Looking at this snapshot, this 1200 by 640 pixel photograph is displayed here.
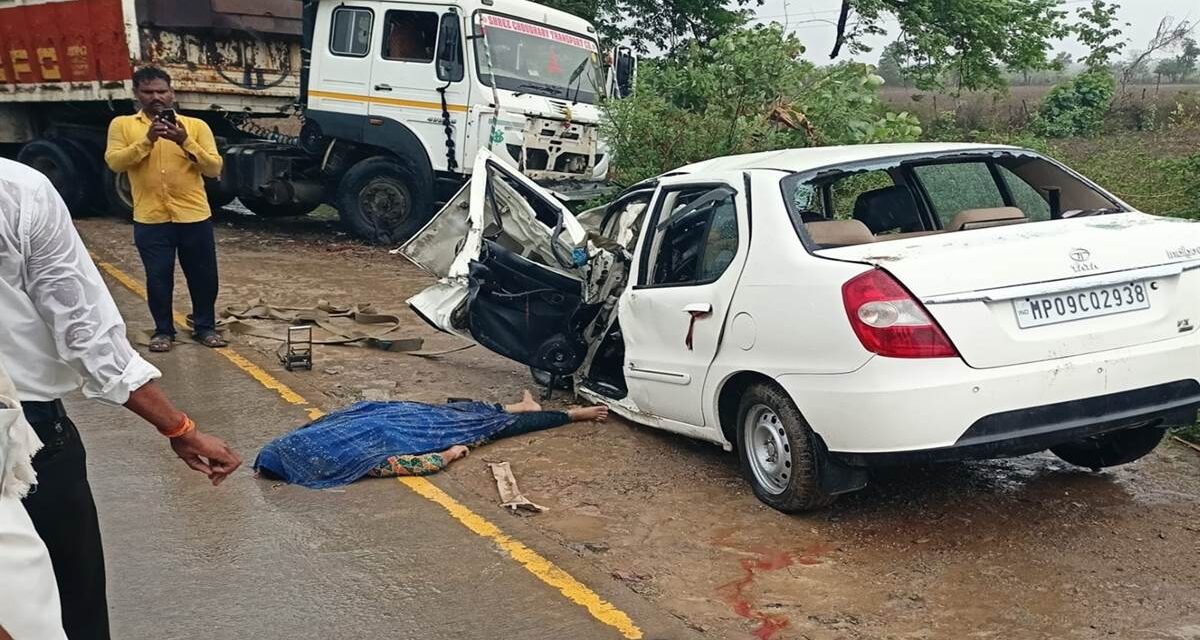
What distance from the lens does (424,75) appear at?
11.2m

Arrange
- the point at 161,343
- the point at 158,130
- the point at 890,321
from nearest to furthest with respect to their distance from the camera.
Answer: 1. the point at 890,321
2. the point at 158,130
3. the point at 161,343

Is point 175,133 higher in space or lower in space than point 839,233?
lower

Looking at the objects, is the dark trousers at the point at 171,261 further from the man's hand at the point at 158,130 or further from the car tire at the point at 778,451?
the car tire at the point at 778,451

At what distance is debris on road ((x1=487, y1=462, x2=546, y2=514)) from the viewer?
4641mm

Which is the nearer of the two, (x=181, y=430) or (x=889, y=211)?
(x=181, y=430)

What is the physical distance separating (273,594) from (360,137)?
8.70m

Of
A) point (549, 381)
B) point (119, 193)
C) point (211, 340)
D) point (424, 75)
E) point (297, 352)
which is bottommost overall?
point (119, 193)

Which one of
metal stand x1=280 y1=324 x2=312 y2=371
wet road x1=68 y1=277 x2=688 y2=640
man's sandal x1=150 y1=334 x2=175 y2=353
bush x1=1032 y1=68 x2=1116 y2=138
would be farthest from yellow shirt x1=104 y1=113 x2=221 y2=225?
bush x1=1032 y1=68 x2=1116 y2=138

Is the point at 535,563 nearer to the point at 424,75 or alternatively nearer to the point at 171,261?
the point at 171,261

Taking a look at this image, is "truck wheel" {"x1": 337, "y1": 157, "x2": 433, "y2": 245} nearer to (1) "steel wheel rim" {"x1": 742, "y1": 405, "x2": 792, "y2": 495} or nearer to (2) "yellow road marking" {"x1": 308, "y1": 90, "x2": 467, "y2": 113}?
(2) "yellow road marking" {"x1": 308, "y1": 90, "x2": 467, "y2": 113}

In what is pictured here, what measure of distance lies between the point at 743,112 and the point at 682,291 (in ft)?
15.4

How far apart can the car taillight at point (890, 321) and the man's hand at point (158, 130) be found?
489 centimetres

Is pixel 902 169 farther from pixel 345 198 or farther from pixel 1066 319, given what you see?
pixel 345 198

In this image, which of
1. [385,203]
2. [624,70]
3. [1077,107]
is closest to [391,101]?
[385,203]
